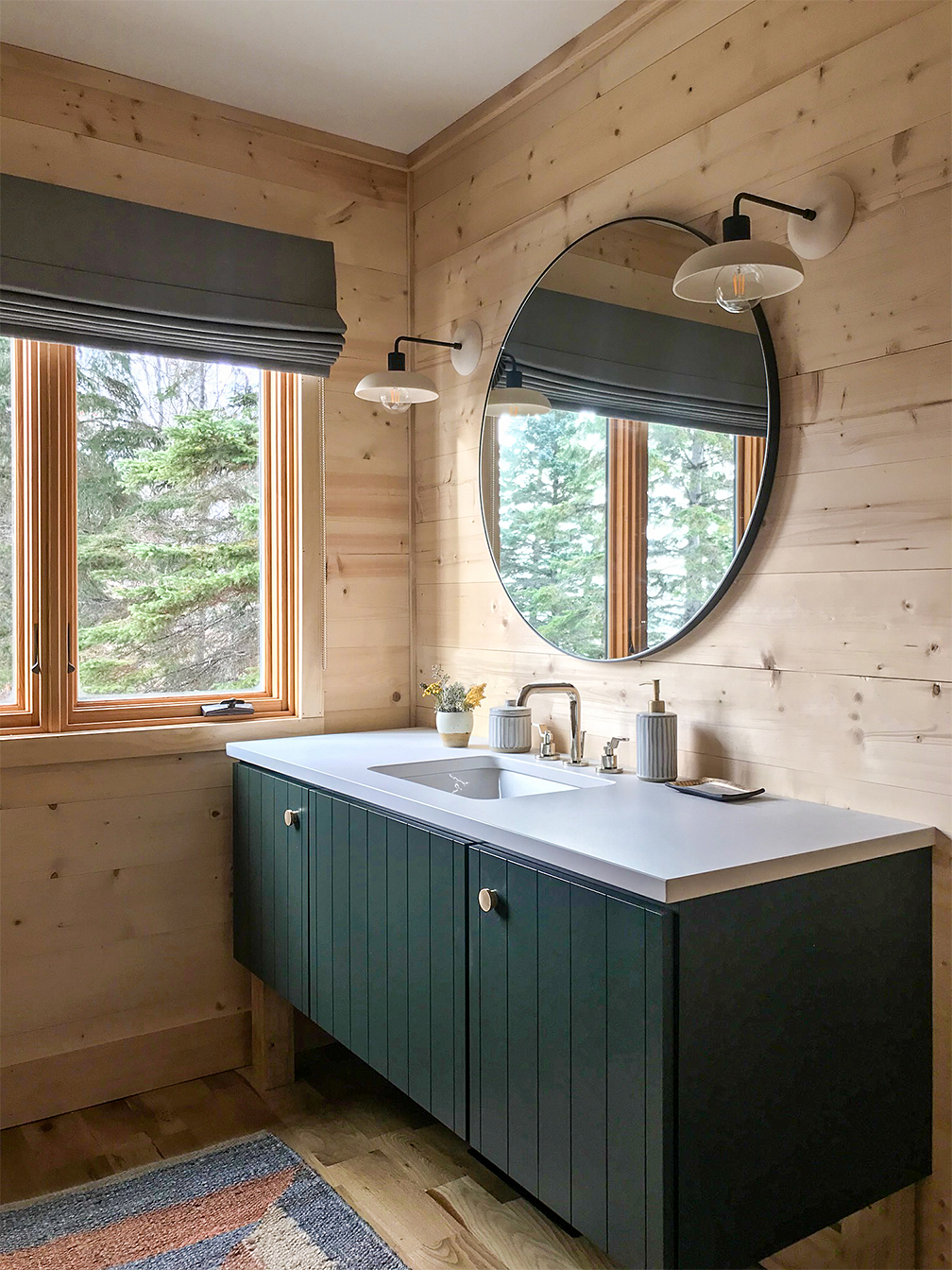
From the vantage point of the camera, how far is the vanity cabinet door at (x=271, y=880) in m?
2.32

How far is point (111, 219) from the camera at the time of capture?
2494 millimetres

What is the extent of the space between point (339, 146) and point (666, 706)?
189cm

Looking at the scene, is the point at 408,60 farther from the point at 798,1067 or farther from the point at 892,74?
the point at 798,1067

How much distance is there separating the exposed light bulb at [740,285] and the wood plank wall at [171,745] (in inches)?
57.0

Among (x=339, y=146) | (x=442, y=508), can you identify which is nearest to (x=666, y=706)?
(x=442, y=508)

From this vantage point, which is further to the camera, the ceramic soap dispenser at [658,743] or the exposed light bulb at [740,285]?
the ceramic soap dispenser at [658,743]

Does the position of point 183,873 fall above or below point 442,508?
below

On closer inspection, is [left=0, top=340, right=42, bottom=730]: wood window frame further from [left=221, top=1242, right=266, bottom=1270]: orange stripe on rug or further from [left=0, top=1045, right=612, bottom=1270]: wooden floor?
[left=221, top=1242, right=266, bottom=1270]: orange stripe on rug

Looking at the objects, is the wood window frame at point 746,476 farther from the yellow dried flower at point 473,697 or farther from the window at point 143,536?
the window at point 143,536

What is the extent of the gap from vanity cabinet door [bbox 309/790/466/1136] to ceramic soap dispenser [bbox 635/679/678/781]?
1.59ft

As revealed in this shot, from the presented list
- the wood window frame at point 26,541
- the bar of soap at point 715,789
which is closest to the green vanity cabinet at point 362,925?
the bar of soap at point 715,789

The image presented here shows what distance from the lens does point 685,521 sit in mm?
2045

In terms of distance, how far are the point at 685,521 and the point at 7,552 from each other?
65.1 inches

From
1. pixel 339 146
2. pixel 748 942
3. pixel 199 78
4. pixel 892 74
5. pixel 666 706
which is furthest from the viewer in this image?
pixel 339 146
